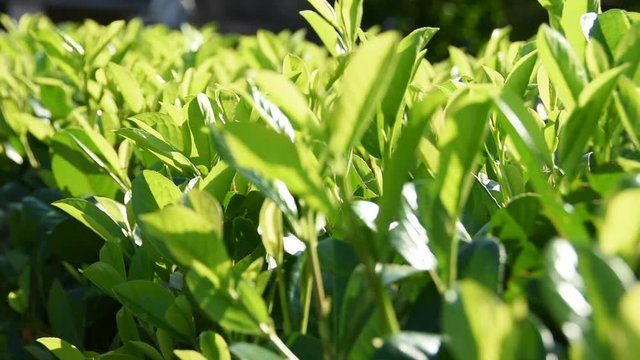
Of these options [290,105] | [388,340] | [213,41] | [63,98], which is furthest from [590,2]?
[213,41]

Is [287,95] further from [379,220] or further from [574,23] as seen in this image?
[574,23]

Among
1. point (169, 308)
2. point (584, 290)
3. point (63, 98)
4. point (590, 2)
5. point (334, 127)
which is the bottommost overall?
point (63, 98)

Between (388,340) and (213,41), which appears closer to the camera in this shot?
(388,340)

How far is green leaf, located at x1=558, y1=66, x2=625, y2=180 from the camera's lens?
43.4 inches

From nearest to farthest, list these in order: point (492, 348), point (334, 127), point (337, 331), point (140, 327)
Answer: point (492, 348)
point (334, 127)
point (337, 331)
point (140, 327)

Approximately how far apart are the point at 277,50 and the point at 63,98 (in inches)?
31.9

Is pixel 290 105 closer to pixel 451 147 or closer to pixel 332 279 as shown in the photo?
pixel 451 147

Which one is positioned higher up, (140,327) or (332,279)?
(332,279)

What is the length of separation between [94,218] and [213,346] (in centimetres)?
47

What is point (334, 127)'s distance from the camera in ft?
2.83

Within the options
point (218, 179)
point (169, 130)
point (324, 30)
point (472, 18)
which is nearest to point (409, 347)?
point (218, 179)

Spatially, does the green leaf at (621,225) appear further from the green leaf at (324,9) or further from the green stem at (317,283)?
the green leaf at (324,9)

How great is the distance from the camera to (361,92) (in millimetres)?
876

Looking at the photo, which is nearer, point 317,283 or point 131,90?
point 317,283
